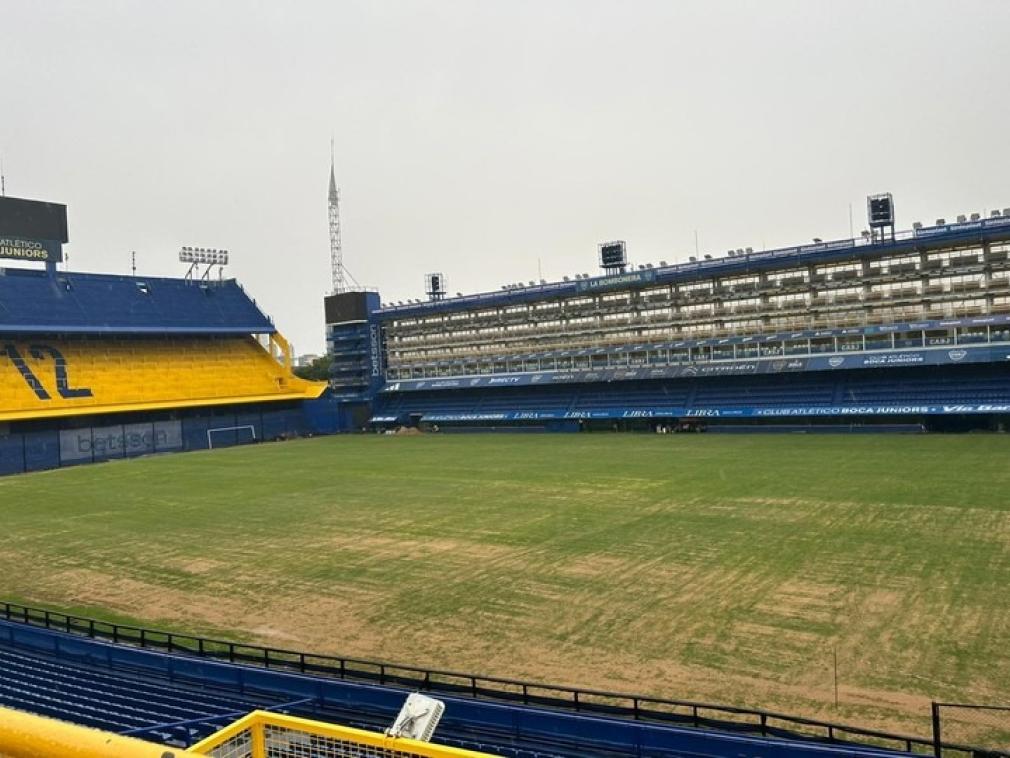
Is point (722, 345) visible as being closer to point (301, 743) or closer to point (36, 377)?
point (36, 377)

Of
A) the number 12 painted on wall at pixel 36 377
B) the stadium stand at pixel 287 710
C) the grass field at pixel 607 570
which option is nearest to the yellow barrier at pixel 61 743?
the stadium stand at pixel 287 710

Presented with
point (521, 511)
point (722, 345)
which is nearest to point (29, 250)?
point (521, 511)

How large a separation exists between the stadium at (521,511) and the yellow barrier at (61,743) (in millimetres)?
15

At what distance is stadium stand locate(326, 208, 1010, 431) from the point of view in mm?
52031

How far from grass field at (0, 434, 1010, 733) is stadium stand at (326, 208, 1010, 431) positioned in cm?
1486

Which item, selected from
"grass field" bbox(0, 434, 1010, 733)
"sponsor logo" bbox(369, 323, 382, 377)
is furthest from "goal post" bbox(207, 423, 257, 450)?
"grass field" bbox(0, 434, 1010, 733)

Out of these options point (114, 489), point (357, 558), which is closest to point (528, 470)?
point (357, 558)

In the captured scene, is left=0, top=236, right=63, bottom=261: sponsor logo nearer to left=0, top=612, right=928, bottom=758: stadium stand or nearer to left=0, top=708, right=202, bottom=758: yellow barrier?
left=0, top=612, right=928, bottom=758: stadium stand

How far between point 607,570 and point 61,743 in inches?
728

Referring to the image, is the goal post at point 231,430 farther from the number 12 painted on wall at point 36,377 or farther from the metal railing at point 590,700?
the metal railing at point 590,700

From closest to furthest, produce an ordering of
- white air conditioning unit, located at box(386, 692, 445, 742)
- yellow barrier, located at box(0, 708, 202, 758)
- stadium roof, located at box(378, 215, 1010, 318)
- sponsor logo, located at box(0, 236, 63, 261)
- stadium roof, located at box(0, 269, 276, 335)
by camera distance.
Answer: yellow barrier, located at box(0, 708, 202, 758)
white air conditioning unit, located at box(386, 692, 445, 742)
stadium roof, located at box(378, 215, 1010, 318)
stadium roof, located at box(0, 269, 276, 335)
sponsor logo, located at box(0, 236, 63, 261)

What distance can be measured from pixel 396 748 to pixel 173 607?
17104 mm

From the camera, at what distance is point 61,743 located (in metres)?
2.11

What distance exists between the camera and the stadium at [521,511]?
11297mm
